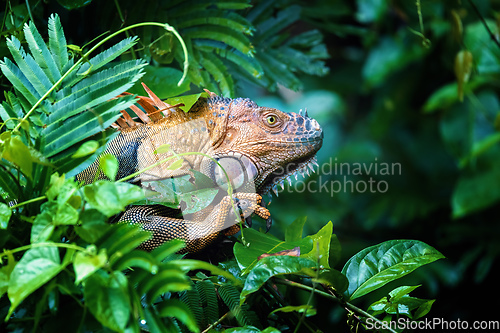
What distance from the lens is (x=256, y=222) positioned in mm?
1540

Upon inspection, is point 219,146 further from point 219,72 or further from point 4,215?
point 4,215

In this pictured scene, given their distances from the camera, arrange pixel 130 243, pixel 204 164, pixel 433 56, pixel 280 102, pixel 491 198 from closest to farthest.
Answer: pixel 130 243, pixel 204 164, pixel 491 198, pixel 280 102, pixel 433 56

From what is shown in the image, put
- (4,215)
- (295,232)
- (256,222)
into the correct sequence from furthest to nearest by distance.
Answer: (256,222) < (295,232) < (4,215)

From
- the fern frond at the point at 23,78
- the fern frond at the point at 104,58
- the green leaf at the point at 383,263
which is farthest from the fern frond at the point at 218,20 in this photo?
the green leaf at the point at 383,263

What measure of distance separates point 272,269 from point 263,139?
1.47ft

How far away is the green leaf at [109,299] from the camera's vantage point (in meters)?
0.70

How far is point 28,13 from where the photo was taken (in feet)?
4.46

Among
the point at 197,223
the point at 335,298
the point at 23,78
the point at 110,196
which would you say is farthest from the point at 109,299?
the point at 23,78

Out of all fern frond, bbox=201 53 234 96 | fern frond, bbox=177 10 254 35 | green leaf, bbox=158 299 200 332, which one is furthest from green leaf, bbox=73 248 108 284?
fern frond, bbox=177 10 254 35

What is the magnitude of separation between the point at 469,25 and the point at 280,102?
163cm

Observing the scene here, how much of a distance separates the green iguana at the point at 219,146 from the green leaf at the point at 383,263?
10.4 inches

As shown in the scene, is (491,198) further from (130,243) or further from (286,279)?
(130,243)

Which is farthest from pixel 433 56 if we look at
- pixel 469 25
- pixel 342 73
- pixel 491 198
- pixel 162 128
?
pixel 162 128

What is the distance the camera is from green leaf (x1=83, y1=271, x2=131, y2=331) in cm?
70
